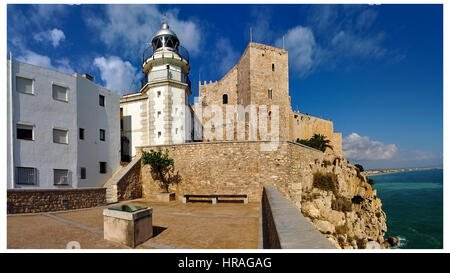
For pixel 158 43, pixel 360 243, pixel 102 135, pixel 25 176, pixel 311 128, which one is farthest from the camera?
pixel 311 128

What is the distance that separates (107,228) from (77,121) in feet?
35.5

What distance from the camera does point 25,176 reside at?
34.5 ft

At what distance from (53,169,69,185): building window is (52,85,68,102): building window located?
14.2 feet

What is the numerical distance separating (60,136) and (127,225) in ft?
35.7

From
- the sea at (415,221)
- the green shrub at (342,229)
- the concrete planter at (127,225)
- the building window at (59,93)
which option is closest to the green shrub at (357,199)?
the sea at (415,221)

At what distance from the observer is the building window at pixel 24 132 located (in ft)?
34.6

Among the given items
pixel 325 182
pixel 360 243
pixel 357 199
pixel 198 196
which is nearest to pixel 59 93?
pixel 198 196

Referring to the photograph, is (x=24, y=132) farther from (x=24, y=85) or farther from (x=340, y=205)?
(x=340, y=205)

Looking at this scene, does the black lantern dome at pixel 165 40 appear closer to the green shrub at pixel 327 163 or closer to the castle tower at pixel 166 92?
the castle tower at pixel 166 92

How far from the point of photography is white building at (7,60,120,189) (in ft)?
34.3
